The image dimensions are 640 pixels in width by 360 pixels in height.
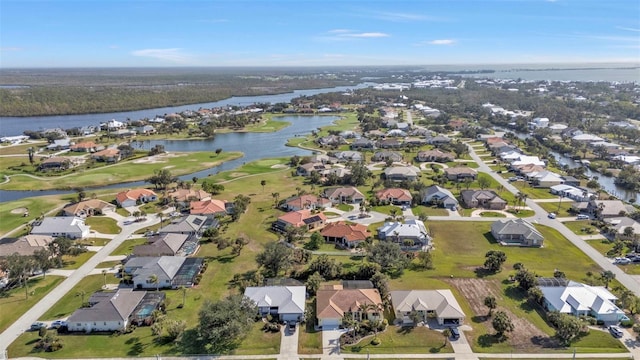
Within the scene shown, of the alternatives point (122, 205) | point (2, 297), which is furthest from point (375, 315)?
point (122, 205)

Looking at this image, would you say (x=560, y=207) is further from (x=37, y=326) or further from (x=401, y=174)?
(x=37, y=326)

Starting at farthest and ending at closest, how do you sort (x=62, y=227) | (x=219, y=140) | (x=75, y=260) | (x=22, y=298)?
1. (x=219, y=140)
2. (x=62, y=227)
3. (x=75, y=260)
4. (x=22, y=298)

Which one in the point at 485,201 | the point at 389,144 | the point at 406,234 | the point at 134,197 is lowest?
the point at 389,144

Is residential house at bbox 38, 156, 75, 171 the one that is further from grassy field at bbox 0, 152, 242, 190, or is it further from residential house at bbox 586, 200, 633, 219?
residential house at bbox 586, 200, 633, 219

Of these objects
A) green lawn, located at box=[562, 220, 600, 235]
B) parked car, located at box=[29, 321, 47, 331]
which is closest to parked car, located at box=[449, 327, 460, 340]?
green lawn, located at box=[562, 220, 600, 235]

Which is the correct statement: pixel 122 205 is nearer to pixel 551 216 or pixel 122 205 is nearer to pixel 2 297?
pixel 2 297

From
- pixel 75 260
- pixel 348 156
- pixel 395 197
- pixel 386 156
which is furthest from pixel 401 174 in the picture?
pixel 75 260

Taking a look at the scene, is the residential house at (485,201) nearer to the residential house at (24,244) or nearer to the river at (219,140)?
the river at (219,140)
